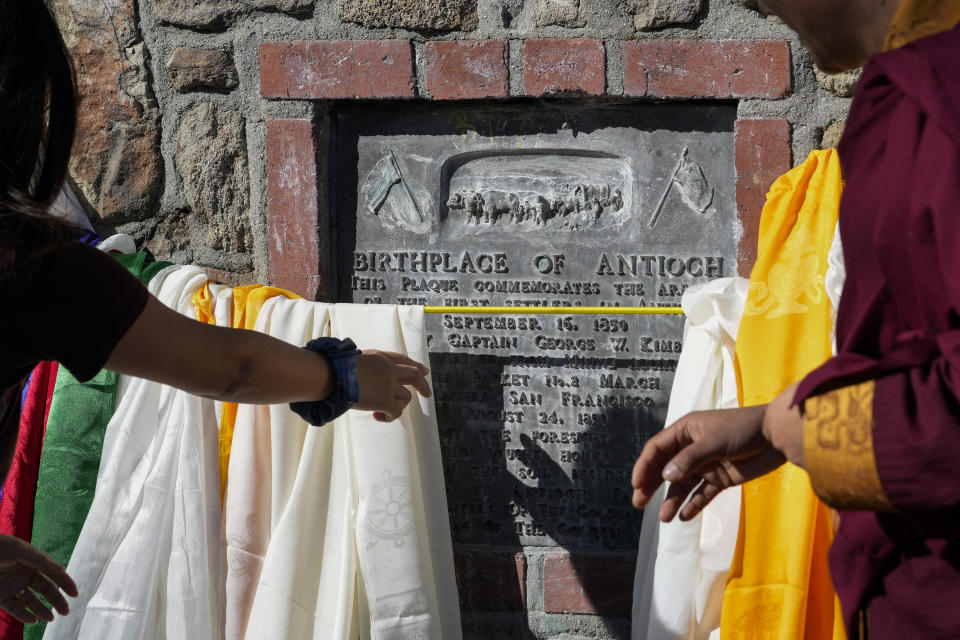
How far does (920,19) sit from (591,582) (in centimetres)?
147

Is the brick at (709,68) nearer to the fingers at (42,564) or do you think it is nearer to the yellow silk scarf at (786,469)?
the yellow silk scarf at (786,469)

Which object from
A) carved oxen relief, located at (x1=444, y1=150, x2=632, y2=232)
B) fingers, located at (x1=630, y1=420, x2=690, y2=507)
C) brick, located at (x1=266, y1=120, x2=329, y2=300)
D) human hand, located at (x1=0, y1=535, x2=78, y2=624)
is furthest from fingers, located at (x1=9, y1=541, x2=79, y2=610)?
carved oxen relief, located at (x1=444, y1=150, x2=632, y2=232)

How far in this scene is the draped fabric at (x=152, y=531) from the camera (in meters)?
1.77

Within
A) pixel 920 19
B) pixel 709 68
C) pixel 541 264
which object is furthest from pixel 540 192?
pixel 920 19

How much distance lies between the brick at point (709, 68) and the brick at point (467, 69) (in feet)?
0.86

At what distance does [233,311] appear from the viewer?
190cm

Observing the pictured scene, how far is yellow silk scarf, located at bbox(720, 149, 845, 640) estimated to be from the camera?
157 centimetres

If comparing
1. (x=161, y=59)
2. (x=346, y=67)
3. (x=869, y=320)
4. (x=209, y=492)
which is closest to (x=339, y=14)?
(x=346, y=67)

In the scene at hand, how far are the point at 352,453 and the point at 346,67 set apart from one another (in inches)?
32.1

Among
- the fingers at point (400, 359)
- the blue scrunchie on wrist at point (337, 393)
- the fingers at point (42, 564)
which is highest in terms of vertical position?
the fingers at point (400, 359)

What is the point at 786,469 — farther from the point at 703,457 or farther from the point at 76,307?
the point at 76,307

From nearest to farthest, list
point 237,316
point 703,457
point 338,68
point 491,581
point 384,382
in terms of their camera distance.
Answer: point 703,457 → point 384,382 → point 237,316 → point 338,68 → point 491,581

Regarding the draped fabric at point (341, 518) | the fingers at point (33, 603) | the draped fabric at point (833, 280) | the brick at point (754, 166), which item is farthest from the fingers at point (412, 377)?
the brick at point (754, 166)

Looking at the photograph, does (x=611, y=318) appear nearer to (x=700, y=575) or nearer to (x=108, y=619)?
(x=700, y=575)
